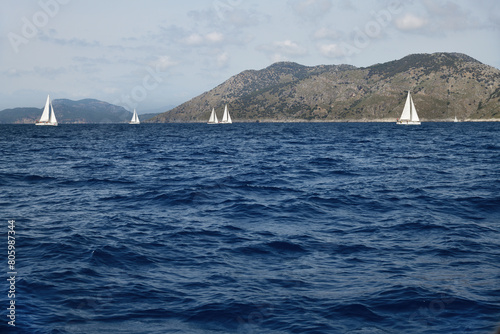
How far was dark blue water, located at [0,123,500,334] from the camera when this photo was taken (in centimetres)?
906

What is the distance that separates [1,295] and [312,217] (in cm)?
1233

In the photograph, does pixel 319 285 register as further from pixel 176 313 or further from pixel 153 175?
pixel 153 175

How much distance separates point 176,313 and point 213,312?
83 cm

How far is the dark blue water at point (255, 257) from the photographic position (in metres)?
9.06

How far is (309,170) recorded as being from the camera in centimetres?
3509

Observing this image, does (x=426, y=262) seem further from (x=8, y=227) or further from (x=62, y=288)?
(x=8, y=227)

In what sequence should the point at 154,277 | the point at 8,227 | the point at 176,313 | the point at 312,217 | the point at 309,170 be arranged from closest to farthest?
the point at 176,313, the point at 154,277, the point at 8,227, the point at 312,217, the point at 309,170

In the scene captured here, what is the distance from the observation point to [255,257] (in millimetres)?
13109

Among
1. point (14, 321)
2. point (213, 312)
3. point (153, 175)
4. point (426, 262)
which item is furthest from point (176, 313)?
point (153, 175)

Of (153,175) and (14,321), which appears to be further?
(153,175)

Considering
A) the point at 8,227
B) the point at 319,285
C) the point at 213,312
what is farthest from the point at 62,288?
the point at 8,227

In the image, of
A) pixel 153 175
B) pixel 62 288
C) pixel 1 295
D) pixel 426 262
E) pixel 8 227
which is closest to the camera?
pixel 1 295

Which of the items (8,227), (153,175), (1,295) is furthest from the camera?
(153,175)

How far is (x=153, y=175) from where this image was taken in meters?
32.2
